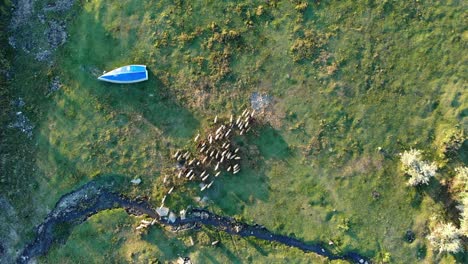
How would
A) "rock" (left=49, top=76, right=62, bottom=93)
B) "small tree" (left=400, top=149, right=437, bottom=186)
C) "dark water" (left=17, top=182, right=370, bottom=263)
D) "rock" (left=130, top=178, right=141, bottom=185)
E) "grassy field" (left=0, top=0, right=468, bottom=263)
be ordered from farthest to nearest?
"rock" (left=49, top=76, right=62, bottom=93) → "rock" (left=130, top=178, right=141, bottom=185) → "dark water" (left=17, top=182, right=370, bottom=263) → "grassy field" (left=0, top=0, right=468, bottom=263) → "small tree" (left=400, top=149, right=437, bottom=186)

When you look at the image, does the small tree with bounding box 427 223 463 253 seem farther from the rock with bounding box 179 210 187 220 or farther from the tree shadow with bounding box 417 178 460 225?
the rock with bounding box 179 210 187 220

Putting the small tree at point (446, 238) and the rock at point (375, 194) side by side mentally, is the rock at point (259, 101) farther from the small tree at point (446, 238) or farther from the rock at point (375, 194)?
the small tree at point (446, 238)

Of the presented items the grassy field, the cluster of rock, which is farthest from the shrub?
the cluster of rock

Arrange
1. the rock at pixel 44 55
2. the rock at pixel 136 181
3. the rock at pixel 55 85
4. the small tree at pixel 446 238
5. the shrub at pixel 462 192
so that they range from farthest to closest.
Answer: the rock at pixel 44 55 < the rock at pixel 55 85 < the rock at pixel 136 181 < the shrub at pixel 462 192 < the small tree at pixel 446 238

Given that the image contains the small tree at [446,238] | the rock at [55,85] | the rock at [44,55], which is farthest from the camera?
the rock at [44,55]

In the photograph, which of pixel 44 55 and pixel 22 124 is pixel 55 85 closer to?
pixel 44 55

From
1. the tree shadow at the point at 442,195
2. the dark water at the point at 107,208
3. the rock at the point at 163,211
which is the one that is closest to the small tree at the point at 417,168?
the tree shadow at the point at 442,195
